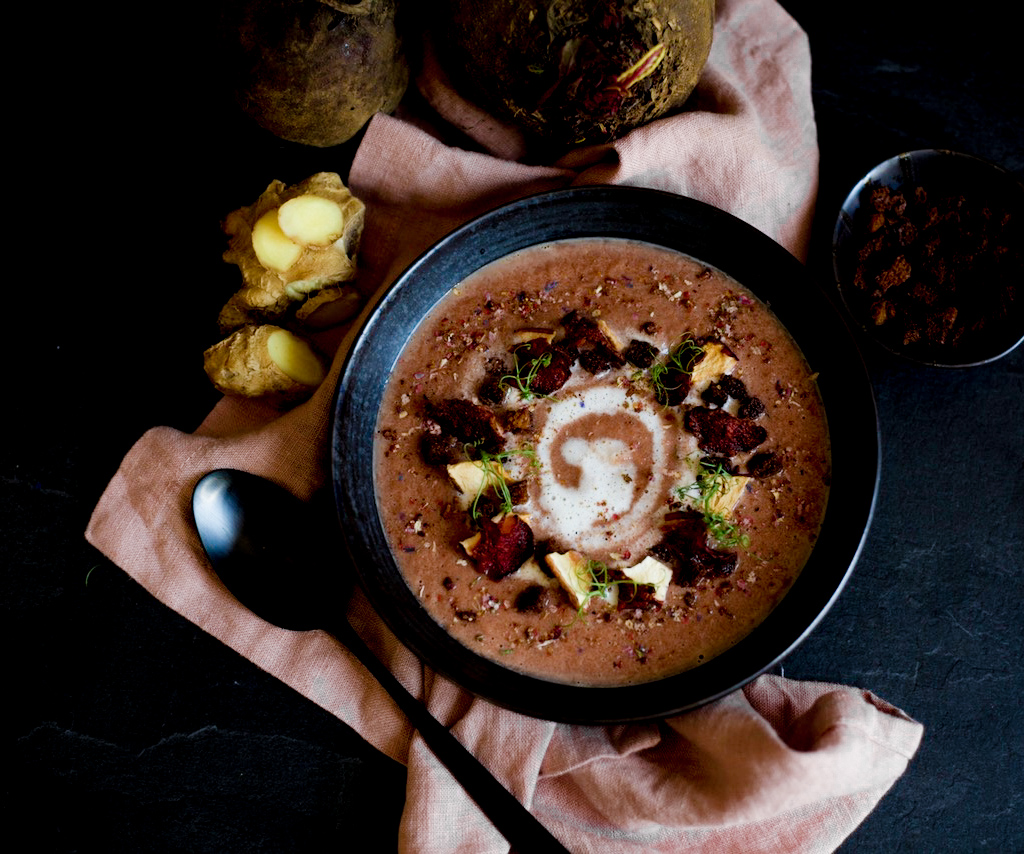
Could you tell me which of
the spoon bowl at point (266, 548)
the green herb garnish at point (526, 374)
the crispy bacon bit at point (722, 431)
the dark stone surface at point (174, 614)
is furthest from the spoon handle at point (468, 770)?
the crispy bacon bit at point (722, 431)

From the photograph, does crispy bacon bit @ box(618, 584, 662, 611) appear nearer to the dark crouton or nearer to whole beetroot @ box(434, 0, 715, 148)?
the dark crouton

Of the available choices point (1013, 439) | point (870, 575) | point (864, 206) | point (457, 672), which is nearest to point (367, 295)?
point (457, 672)

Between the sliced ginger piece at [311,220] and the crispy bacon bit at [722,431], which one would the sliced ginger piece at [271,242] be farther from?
the crispy bacon bit at [722,431]

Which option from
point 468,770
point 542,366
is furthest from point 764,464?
point 468,770

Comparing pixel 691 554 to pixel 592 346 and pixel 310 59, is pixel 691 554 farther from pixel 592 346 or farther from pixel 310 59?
pixel 310 59

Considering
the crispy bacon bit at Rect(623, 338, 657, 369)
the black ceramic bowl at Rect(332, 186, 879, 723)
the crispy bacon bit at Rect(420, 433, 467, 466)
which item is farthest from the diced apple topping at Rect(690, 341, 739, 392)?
the crispy bacon bit at Rect(420, 433, 467, 466)

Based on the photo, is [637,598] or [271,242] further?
[271,242]
